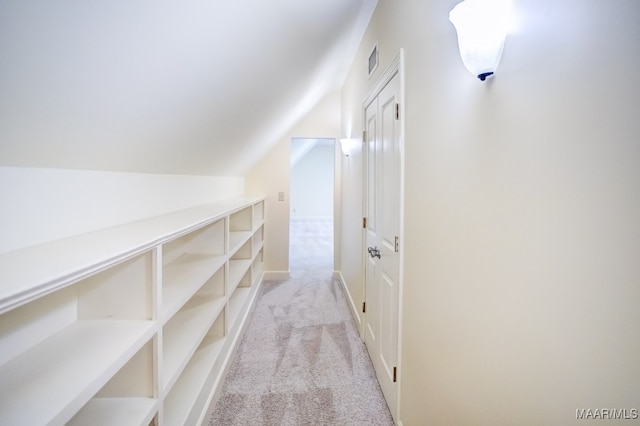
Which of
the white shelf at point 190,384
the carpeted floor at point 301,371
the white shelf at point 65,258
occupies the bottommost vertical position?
the carpeted floor at point 301,371

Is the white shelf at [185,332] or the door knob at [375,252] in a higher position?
the door knob at [375,252]

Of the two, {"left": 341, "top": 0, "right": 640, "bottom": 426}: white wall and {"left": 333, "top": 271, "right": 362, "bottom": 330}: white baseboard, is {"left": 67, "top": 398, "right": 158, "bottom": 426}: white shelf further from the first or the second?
{"left": 333, "top": 271, "right": 362, "bottom": 330}: white baseboard

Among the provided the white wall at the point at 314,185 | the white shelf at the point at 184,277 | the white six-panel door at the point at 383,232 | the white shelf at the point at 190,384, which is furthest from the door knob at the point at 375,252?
the white wall at the point at 314,185

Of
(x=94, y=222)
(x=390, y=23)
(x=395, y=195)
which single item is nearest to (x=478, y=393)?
(x=395, y=195)

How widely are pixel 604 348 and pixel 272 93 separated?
2089mm

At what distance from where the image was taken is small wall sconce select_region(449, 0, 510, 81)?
0.73m

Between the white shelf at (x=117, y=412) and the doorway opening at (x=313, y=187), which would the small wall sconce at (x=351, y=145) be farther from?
the doorway opening at (x=313, y=187)

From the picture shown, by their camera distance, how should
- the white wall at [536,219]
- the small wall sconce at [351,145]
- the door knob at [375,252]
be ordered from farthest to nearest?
1. the small wall sconce at [351,145]
2. the door knob at [375,252]
3. the white wall at [536,219]

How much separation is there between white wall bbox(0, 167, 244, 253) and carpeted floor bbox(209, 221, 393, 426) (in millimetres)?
1241

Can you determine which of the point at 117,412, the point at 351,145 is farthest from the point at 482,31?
the point at 351,145

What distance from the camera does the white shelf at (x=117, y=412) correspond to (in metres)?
0.95

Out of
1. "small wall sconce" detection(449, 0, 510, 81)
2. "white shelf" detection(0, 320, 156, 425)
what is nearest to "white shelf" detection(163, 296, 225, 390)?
"white shelf" detection(0, 320, 156, 425)

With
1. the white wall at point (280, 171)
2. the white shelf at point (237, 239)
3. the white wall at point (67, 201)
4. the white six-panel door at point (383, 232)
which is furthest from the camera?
the white wall at point (280, 171)

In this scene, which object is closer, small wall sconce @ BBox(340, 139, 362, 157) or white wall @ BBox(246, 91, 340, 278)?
small wall sconce @ BBox(340, 139, 362, 157)
